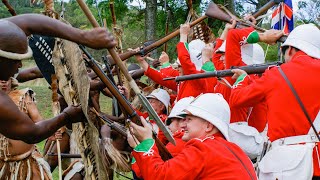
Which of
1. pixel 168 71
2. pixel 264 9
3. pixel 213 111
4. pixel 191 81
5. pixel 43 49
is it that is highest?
pixel 43 49

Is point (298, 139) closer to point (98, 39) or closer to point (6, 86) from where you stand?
point (98, 39)

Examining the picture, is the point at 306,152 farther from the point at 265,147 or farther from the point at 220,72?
the point at 220,72

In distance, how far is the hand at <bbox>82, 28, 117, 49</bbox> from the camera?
3.10 m

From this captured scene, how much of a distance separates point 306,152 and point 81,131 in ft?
6.08

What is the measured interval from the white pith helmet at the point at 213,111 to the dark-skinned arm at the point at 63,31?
88cm

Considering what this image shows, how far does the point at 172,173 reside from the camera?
3268mm

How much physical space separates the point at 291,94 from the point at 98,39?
1.84m

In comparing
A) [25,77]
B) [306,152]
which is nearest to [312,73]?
[306,152]

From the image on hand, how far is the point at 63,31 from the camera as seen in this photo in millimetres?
3168

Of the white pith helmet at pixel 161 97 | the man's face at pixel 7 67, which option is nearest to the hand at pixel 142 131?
the man's face at pixel 7 67

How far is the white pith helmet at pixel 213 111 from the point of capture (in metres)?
3.59

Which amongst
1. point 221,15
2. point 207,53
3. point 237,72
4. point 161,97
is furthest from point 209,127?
point 161,97

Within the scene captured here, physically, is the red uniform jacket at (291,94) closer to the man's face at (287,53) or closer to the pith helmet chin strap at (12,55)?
the man's face at (287,53)

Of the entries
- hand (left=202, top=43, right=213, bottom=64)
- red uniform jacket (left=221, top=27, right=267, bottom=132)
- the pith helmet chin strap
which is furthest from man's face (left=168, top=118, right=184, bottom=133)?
the pith helmet chin strap
